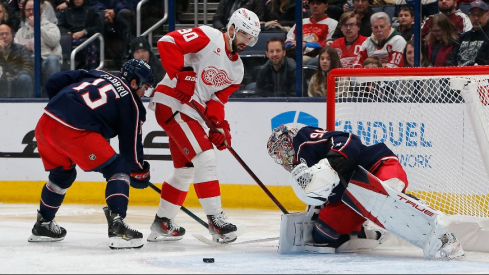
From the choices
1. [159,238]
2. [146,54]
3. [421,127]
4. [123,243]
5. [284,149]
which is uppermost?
[146,54]

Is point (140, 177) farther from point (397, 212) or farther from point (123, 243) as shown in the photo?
point (397, 212)

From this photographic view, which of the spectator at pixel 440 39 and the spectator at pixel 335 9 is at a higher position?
the spectator at pixel 335 9

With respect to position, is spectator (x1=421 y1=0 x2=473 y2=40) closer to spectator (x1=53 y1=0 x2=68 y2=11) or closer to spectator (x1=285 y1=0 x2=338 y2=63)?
spectator (x1=285 y1=0 x2=338 y2=63)

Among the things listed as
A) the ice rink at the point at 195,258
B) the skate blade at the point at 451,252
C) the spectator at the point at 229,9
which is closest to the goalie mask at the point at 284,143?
the ice rink at the point at 195,258

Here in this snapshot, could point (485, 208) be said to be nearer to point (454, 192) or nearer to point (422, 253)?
point (454, 192)

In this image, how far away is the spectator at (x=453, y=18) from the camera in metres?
6.15

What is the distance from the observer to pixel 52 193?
4695 mm

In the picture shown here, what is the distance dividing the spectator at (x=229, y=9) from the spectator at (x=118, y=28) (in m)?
0.75

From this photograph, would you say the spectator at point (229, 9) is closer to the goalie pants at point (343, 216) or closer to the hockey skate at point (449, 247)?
the goalie pants at point (343, 216)

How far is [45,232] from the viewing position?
15.6 ft

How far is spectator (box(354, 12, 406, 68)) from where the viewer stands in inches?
249

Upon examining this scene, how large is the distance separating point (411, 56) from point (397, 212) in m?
2.52

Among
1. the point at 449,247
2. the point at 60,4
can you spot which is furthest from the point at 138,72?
the point at 60,4

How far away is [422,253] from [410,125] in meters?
1.28
